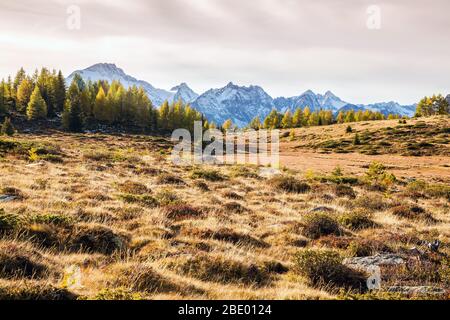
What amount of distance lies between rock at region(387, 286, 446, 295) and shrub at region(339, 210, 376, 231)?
5595mm

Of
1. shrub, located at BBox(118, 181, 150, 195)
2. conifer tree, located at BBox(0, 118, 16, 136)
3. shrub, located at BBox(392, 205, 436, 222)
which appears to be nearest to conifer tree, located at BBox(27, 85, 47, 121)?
conifer tree, located at BBox(0, 118, 16, 136)

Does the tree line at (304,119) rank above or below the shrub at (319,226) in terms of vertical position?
above

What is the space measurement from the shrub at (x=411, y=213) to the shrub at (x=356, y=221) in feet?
9.92

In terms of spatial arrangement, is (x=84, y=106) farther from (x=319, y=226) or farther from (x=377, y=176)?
(x=319, y=226)

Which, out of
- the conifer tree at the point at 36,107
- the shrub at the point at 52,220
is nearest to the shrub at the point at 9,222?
the shrub at the point at 52,220

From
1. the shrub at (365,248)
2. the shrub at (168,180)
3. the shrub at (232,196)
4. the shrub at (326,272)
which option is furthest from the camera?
the shrub at (168,180)

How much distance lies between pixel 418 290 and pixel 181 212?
26.7 ft

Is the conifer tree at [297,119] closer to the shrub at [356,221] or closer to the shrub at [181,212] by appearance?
the shrub at [356,221]

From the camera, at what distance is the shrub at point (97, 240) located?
8.47m

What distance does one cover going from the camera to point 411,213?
15570 millimetres

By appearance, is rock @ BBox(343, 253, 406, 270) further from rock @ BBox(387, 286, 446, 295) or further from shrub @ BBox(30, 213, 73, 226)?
shrub @ BBox(30, 213, 73, 226)

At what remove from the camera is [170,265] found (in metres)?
7.62
